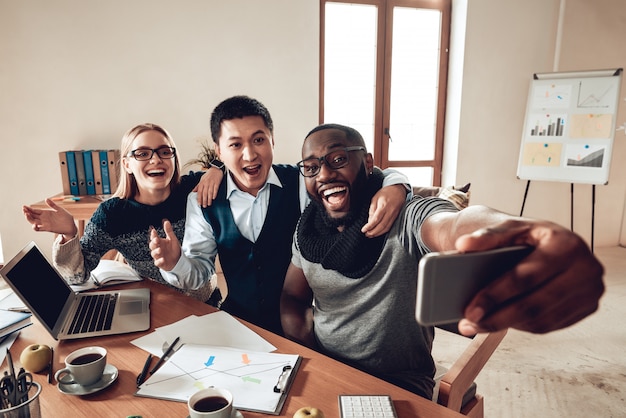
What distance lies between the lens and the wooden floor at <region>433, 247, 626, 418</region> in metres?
2.02

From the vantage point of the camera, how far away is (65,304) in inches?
53.6

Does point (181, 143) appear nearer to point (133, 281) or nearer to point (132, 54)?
point (132, 54)

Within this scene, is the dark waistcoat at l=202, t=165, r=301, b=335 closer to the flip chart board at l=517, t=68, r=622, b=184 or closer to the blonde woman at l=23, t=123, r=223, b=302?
the blonde woman at l=23, t=123, r=223, b=302

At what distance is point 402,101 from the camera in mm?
4180

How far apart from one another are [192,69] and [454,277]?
3.46 m

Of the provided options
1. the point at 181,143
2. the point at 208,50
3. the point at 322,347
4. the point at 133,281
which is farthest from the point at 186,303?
the point at 208,50

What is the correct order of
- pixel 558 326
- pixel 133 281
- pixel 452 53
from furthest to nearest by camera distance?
pixel 452 53
pixel 133 281
pixel 558 326

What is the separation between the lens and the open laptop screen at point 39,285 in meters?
1.14

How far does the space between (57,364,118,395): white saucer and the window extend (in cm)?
327

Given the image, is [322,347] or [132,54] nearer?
[322,347]

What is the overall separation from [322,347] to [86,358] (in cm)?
73

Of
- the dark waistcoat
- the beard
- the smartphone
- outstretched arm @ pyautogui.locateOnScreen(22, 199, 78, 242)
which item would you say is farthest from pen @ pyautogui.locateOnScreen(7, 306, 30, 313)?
the smartphone

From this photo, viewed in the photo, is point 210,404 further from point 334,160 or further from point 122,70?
point 122,70

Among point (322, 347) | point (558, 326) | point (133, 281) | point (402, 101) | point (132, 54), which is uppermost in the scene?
point (132, 54)
